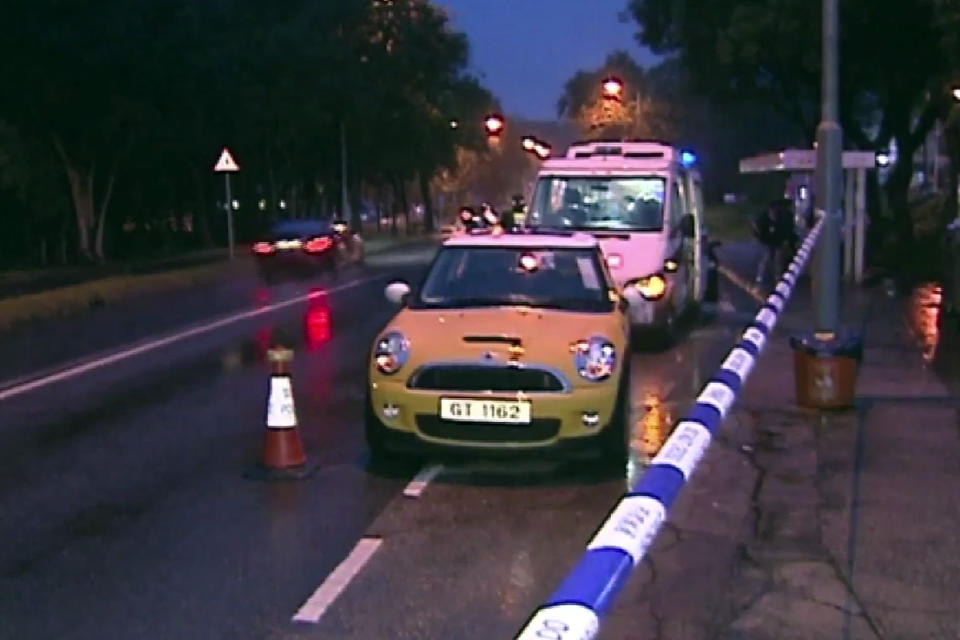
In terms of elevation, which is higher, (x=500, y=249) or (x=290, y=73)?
(x=290, y=73)

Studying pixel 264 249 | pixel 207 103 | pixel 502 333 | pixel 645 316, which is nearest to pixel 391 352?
pixel 502 333

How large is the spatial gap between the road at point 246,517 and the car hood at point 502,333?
0.83 meters

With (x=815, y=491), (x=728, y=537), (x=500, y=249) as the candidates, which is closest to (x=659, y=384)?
(x=500, y=249)

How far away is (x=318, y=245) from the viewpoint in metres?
32.7

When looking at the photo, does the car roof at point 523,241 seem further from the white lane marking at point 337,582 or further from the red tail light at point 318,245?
the red tail light at point 318,245

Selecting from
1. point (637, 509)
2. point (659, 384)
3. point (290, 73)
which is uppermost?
point (290, 73)

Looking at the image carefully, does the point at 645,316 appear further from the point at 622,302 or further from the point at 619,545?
the point at 619,545

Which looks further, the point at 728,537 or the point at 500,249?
the point at 500,249

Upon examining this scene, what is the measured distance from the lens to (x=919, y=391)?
42.8 feet

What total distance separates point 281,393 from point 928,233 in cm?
3193

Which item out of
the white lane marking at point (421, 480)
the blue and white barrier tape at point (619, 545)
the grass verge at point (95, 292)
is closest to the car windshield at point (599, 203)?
the white lane marking at point (421, 480)

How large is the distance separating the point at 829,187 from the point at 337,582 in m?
8.57

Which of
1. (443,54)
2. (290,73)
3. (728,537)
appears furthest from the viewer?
(443,54)

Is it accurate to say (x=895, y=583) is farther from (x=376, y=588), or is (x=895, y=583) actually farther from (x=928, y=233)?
(x=928, y=233)
